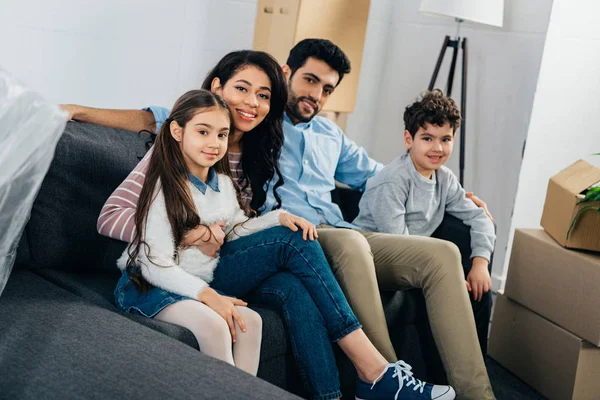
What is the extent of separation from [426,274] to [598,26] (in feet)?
5.80

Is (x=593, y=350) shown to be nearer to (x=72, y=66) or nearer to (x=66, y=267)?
(x=66, y=267)

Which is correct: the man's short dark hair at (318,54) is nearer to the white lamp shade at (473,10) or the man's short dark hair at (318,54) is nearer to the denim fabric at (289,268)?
the denim fabric at (289,268)

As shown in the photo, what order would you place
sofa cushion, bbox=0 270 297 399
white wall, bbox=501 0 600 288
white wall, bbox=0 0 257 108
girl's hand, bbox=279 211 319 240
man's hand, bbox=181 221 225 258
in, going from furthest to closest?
white wall, bbox=501 0 600 288, white wall, bbox=0 0 257 108, girl's hand, bbox=279 211 319 240, man's hand, bbox=181 221 225 258, sofa cushion, bbox=0 270 297 399

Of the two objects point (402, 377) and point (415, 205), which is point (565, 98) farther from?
point (402, 377)

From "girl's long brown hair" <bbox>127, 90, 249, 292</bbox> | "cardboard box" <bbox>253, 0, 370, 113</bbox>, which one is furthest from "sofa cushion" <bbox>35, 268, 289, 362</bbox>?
"cardboard box" <bbox>253, 0, 370, 113</bbox>

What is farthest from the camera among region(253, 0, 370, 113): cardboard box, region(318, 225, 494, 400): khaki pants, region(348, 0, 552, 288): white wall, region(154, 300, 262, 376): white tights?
region(348, 0, 552, 288): white wall

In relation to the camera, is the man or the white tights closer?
the white tights

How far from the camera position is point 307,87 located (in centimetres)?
247

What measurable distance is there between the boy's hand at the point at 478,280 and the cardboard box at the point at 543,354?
0.29m

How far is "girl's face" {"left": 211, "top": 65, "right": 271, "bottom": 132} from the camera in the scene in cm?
212

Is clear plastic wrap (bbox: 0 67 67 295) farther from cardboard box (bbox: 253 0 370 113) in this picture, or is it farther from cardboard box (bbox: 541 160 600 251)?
cardboard box (bbox: 253 0 370 113)

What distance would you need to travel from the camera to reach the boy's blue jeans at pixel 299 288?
191cm

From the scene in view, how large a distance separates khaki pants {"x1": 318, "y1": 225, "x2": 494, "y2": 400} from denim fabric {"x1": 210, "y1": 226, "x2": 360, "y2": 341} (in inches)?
4.8

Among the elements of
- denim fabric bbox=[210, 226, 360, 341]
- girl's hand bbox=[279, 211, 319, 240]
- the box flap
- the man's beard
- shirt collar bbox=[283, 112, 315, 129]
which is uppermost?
the man's beard
